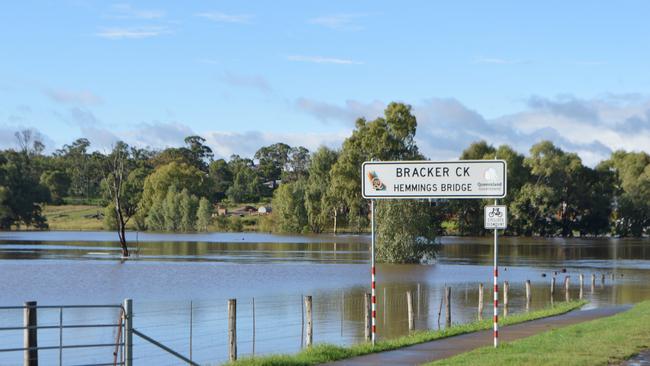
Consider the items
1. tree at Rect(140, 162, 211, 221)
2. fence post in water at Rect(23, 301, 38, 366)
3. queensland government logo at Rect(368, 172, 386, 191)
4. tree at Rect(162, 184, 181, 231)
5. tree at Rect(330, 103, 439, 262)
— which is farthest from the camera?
tree at Rect(140, 162, 211, 221)

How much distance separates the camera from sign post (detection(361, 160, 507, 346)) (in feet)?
57.1

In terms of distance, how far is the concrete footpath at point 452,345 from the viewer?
1747cm

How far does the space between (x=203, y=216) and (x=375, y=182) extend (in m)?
136

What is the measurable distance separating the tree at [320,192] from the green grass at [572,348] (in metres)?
110

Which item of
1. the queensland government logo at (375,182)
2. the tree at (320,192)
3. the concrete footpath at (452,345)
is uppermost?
the tree at (320,192)

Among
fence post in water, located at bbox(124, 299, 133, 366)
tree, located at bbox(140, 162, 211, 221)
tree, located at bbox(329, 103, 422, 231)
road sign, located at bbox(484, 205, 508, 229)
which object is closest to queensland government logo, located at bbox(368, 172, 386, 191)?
road sign, located at bbox(484, 205, 508, 229)

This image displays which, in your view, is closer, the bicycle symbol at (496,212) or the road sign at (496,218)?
the road sign at (496,218)

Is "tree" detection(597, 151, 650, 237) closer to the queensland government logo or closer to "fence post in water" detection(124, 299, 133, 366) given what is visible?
the queensland government logo

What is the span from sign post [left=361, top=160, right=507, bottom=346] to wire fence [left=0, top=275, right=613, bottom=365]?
22.4 ft

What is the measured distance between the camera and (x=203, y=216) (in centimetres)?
15288

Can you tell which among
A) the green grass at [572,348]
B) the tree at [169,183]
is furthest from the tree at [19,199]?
the green grass at [572,348]

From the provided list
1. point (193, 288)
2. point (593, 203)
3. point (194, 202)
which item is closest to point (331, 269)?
point (193, 288)

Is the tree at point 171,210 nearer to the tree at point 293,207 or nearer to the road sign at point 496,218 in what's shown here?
the tree at point 293,207

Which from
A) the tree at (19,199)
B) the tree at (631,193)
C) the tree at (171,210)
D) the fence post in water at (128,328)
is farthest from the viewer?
the tree at (171,210)
